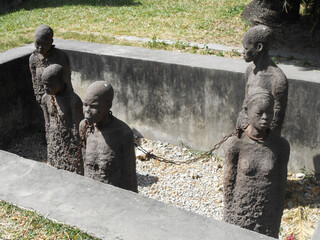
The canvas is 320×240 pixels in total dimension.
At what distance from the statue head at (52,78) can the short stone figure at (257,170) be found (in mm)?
2438

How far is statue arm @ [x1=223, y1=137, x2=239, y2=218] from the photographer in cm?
382

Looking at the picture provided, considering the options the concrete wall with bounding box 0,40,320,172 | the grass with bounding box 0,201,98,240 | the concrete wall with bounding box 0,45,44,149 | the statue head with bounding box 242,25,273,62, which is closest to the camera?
the grass with bounding box 0,201,98,240

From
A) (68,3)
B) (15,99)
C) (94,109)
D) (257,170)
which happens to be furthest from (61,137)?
(68,3)

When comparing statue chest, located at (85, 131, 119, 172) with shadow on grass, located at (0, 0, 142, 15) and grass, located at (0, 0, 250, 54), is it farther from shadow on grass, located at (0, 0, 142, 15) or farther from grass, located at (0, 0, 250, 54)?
shadow on grass, located at (0, 0, 142, 15)

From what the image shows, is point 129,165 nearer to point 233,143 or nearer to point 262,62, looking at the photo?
point 233,143

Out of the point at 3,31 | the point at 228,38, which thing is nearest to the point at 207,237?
the point at 228,38

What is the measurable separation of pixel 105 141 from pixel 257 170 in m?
1.48

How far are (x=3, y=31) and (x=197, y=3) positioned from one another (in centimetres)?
582

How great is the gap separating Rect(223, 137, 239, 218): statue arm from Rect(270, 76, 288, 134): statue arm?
1.25 metres

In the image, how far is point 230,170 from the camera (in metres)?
3.95

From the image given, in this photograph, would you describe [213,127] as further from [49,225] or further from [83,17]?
[83,17]

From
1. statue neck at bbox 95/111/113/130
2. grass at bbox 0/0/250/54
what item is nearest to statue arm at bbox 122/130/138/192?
statue neck at bbox 95/111/113/130

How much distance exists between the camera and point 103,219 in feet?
10.3

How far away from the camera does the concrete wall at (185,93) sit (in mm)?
6047
